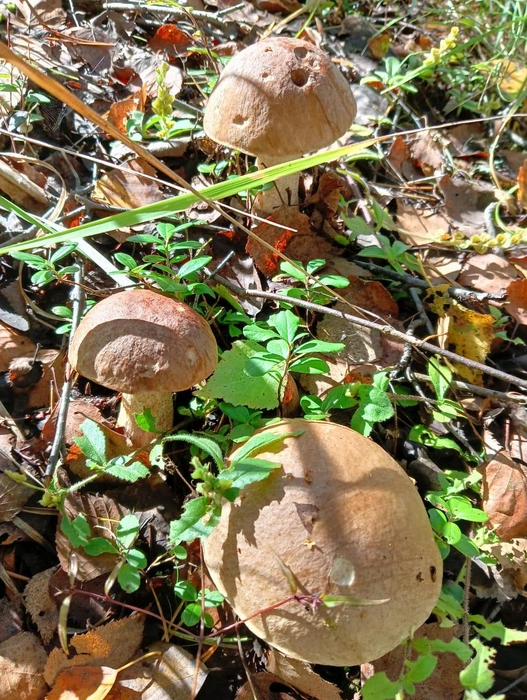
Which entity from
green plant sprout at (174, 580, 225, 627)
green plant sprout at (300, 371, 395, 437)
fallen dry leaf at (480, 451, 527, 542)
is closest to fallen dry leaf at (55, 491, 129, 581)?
green plant sprout at (174, 580, 225, 627)

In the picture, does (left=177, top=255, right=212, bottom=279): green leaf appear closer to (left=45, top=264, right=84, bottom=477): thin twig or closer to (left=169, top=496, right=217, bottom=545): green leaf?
(left=45, top=264, right=84, bottom=477): thin twig

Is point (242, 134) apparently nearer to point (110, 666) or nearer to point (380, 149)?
point (380, 149)

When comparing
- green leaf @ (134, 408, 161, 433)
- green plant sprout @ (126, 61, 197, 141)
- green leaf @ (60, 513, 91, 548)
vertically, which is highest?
green plant sprout @ (126, 61, 197, 141)

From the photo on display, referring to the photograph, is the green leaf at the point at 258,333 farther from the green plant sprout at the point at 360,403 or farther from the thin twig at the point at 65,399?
the thin twig at the point at 65,399

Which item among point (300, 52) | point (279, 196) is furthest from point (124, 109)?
point (300, 52)

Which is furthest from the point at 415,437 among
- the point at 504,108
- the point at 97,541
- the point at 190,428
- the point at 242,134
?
the point at 504,108

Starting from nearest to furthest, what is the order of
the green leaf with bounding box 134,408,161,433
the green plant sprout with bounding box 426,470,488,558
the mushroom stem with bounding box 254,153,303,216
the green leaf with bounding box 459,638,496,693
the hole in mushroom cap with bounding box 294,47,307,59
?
the green leaf with bounding box 459,638,496,693, the green plant sprout with bounding box 426,470,488,558, the green leaf with bounding box 134,408,161,433, the hole in mushroom cap with bounding box 294,47,307,59, the mushroom stem with bounding box 254,153,303,216
